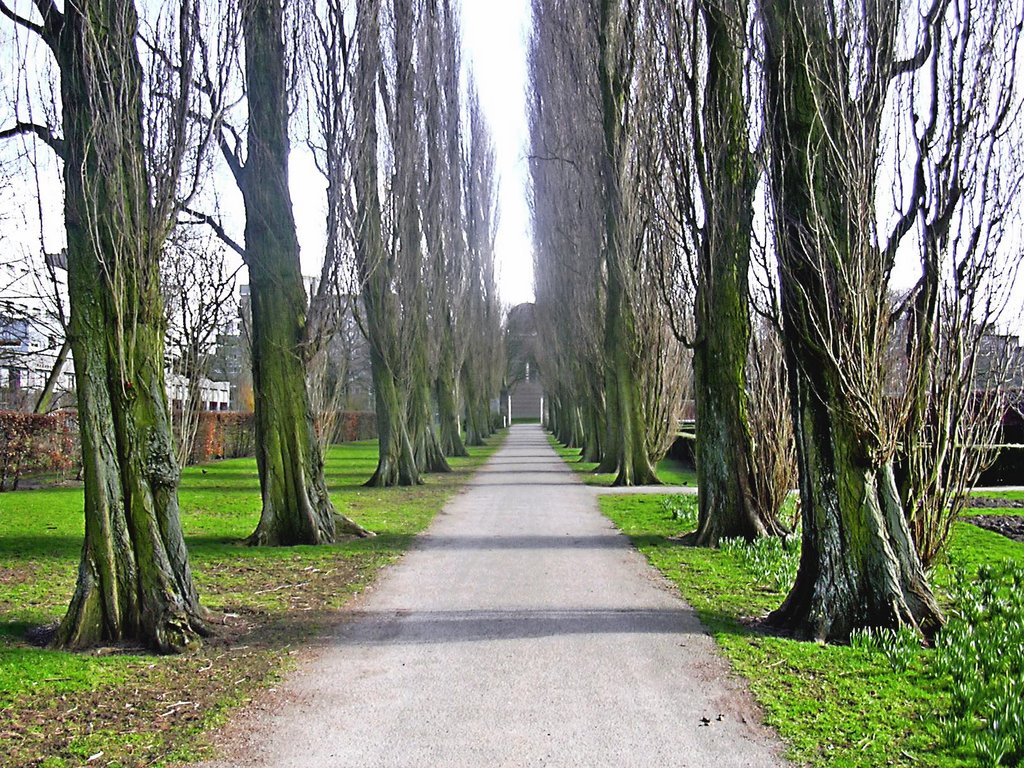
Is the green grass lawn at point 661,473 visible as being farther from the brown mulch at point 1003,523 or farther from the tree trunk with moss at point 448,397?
the brown mulch at point 1003,523

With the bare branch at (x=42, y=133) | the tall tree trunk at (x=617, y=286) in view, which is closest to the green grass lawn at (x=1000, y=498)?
the tall tree trunk at (x=617, y=286)

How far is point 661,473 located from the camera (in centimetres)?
2580

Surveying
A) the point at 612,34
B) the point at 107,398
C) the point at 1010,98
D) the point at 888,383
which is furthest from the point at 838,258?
the point at 612,34

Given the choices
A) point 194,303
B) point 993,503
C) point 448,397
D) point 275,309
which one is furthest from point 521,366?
point 275,309

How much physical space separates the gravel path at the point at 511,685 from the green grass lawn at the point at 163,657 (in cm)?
33

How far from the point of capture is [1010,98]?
7676 millimetres

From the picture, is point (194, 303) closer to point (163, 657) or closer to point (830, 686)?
point (163, 657)

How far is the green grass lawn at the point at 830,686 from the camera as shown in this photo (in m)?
4.45

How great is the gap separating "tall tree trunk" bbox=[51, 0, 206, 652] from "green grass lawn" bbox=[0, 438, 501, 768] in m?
0.38

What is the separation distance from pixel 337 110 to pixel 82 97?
21.6 feet

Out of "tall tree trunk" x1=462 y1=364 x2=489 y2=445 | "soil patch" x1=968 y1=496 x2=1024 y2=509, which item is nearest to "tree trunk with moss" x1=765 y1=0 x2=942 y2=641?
"soil patch" x1=968 y1=496 x2=1024 y2=509

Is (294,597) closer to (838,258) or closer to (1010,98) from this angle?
(838,258)

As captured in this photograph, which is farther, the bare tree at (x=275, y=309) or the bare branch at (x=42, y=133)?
the bare tree at (x=275, y=309)

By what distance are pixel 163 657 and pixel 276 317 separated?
615 cm
